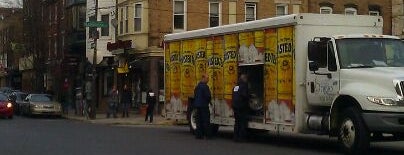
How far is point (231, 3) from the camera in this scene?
1492 inches

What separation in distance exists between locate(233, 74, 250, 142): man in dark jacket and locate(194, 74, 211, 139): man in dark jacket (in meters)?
1.05

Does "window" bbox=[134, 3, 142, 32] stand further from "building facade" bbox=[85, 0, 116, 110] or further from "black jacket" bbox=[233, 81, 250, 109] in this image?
"black jacket" bbox=[233, 81, 250, 109]

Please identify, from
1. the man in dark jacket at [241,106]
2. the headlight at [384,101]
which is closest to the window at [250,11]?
the man in dark jacket at [241,106]

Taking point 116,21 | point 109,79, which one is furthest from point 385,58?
point 109,79

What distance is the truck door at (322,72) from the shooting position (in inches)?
548

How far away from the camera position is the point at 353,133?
13.1 metres

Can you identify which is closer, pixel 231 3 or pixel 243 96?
pixel 243 96

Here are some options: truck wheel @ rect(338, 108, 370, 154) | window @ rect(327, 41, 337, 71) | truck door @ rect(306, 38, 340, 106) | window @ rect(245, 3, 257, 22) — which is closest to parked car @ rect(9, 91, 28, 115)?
window @ rect(245, 3, 257, 22)

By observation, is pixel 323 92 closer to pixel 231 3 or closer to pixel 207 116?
pixel 207 116

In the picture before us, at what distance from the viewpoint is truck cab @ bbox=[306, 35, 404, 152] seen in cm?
1258

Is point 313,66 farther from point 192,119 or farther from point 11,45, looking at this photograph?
point 11,45

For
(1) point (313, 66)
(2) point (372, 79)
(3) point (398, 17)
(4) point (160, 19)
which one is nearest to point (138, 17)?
(4) point (160, 19)

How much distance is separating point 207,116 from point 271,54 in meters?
3.06

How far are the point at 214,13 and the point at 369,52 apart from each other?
79.5 ft
